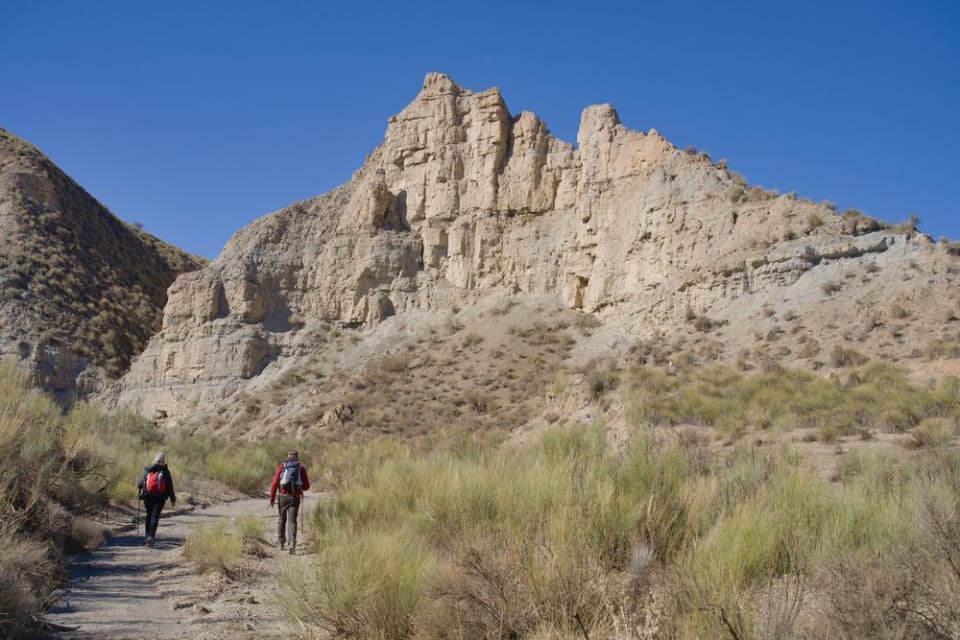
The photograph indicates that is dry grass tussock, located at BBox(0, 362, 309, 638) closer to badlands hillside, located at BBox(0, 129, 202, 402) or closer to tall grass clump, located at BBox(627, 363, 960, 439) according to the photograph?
tall grass clump, located at BBox(627, 363, 960, 439)

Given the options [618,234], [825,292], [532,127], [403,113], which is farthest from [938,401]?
[403,113]

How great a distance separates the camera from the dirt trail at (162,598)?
19.1 ft

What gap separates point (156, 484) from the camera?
433 inches

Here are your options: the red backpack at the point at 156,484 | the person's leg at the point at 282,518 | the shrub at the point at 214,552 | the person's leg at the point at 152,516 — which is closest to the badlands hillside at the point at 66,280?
the red backpack at the point at 156,484

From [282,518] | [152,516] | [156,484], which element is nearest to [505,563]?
[282,518]

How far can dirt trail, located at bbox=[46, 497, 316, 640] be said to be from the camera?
19.1ft

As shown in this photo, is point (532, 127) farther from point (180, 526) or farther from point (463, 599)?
point (463, 599)

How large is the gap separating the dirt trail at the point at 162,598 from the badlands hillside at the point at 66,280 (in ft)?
111

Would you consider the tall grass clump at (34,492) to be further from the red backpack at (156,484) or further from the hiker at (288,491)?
the hiker at (288,491)

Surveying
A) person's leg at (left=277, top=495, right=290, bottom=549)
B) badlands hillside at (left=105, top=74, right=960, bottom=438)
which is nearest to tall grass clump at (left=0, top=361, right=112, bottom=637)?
person's leg at (left=277, top=495, right=290, bottom=549)

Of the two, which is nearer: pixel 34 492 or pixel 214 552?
pixel 34 492

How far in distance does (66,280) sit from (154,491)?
135ft

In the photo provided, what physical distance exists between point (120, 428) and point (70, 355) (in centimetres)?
2115

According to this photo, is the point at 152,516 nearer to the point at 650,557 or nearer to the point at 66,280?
the point at 650,557
